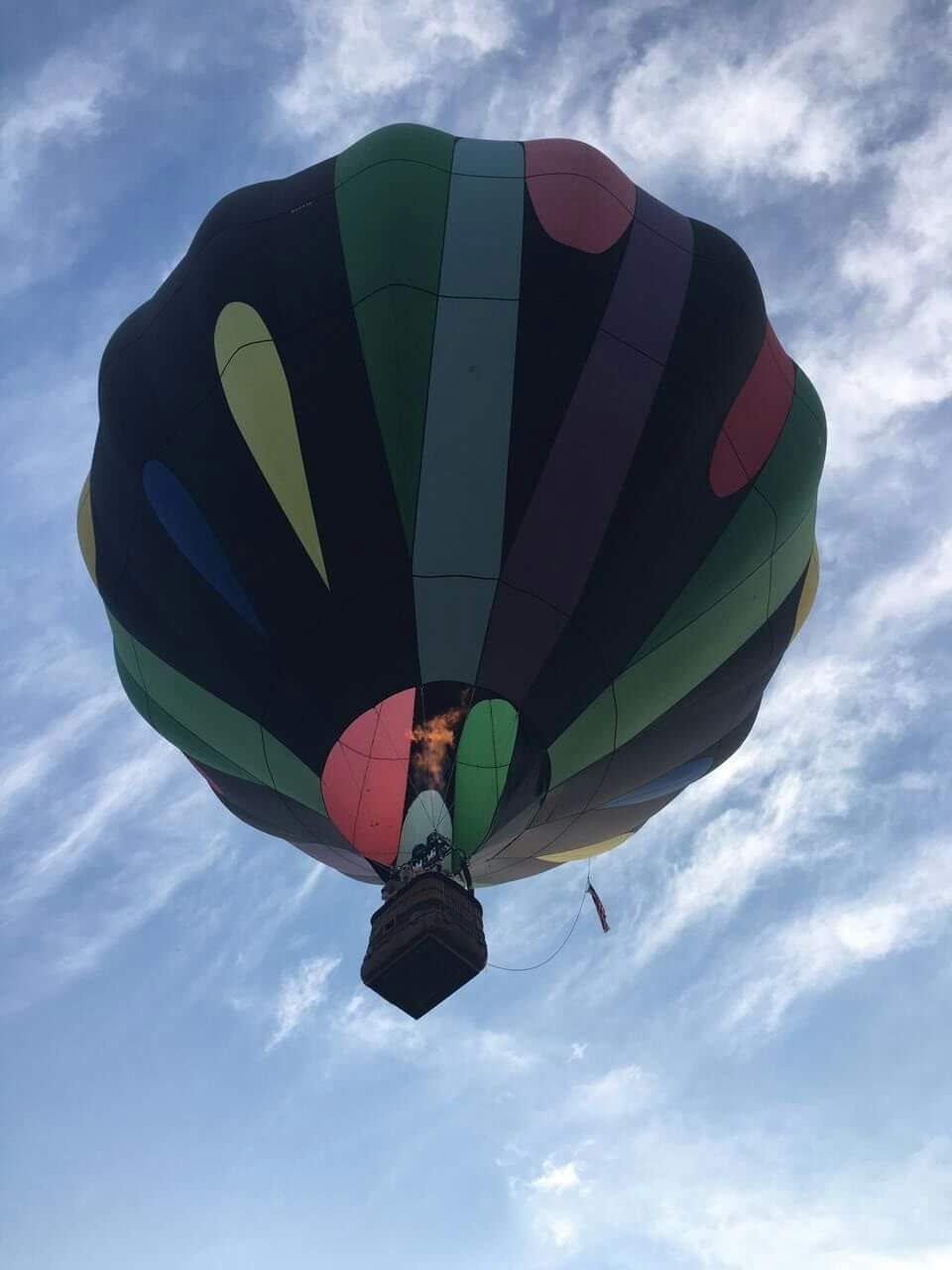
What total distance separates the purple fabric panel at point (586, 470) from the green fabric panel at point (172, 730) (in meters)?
3.58

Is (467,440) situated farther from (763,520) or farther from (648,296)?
(763,520)

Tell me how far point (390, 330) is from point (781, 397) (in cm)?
356

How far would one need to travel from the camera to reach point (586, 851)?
1400 centimetres

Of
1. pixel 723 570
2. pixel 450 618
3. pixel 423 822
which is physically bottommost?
pixel 423 822

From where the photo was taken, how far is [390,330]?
9.98 meters

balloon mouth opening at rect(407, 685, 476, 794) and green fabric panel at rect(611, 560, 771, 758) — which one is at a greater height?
green fabric panel at rect(611, 560, 771, 758)

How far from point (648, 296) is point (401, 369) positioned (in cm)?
212

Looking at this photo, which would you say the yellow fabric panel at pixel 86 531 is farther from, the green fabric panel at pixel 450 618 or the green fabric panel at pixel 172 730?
the green fabric panel at pixel 450 618

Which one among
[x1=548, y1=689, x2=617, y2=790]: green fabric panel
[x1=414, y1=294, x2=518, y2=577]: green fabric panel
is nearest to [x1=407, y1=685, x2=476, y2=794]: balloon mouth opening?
[x1=548, y1=689, x2=617, y2=790]: green fabric panel

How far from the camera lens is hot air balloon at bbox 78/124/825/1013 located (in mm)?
10102

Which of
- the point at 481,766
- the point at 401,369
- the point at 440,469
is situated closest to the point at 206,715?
the point at 481,766

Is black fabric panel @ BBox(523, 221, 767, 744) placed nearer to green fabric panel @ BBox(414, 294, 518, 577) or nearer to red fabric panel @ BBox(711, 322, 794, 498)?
red fabric panel @ BBox(711, 322, 794, 498)

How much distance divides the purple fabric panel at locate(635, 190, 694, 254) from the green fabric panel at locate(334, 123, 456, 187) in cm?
167

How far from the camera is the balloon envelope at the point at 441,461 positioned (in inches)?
399
